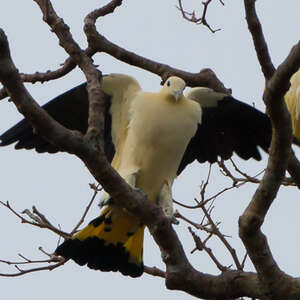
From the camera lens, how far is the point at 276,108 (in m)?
3.25

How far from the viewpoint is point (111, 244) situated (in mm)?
4453

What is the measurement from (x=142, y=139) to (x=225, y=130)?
807 mm

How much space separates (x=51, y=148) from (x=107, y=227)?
0.77 m

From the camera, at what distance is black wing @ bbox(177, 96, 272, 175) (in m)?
4.98

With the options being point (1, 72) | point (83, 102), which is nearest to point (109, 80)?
point (83, 102)

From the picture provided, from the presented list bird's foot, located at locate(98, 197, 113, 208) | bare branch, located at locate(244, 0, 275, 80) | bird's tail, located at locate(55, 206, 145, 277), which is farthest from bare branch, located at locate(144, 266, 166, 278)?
bare branch, located at locate(244, 0, 275, 80)

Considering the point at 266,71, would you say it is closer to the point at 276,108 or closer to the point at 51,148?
the point at 276,108

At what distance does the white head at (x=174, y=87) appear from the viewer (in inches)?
180

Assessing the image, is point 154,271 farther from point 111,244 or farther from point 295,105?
point 295,105

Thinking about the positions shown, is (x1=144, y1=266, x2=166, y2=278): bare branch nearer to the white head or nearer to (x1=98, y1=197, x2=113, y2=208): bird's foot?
(x1=98, y1=197, x2=113, y2=208): bird's foot

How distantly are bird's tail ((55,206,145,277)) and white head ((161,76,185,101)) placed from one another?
2.79 feet

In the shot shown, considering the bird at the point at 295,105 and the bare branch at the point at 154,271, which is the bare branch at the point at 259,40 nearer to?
the bare branch at the point at 154,271

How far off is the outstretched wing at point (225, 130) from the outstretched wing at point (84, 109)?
492 mm

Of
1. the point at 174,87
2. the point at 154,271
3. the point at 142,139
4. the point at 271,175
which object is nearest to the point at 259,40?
the point at 271,175
